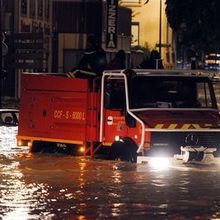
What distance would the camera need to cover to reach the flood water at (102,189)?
40.3 ft

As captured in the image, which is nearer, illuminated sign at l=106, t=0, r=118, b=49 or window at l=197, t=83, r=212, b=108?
window at l=197, t=83, r=212, b=108

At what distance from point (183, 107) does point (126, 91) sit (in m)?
1.23

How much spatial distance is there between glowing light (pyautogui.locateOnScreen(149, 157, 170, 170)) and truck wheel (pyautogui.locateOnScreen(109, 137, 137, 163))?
A: 0.38 meters

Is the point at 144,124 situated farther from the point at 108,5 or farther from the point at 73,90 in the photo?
the point at 108,5

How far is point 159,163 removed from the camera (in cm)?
1750

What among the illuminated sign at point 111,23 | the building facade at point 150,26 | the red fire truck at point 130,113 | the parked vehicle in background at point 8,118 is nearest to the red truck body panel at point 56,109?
the red fire truck at point 130,113

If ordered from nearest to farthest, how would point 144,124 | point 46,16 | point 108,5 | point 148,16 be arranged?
point 144,124
point 108,5
point 46,16
point 148,16

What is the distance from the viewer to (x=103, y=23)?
2275 inches

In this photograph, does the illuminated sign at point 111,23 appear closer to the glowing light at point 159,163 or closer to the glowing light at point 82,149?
the glowing light at point 82,149

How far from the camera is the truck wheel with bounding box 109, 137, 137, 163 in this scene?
1772 cm

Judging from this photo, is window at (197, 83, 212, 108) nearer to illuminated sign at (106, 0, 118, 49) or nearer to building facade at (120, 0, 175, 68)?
illuminated sign at (106, 0, 118, 49)

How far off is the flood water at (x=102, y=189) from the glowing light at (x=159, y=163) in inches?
3.0

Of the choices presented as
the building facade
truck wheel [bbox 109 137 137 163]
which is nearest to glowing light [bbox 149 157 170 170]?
truck wheel [bbox 109 137 137 163]

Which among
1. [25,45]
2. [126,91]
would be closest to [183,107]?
[126,91]
